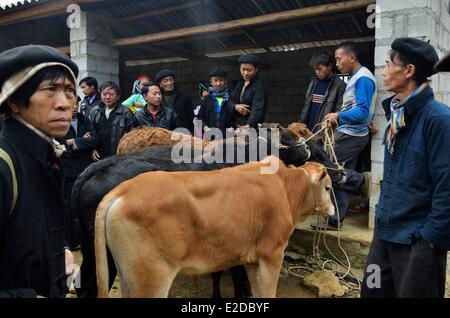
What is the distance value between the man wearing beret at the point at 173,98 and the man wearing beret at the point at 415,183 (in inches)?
156

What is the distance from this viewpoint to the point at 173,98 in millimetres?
5949

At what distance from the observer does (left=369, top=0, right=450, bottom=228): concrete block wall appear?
13.5 feet

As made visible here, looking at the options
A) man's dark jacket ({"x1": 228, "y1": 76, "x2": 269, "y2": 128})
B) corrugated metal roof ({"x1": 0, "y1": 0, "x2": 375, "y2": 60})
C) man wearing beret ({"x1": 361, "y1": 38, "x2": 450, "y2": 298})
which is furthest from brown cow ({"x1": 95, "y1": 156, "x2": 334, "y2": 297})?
corrugated metal roof ({"x1": 0, "y1": 0, "x2": 375, "y2": 60})

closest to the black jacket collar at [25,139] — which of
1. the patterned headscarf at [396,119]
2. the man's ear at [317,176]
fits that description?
the patterned headscarf at [396,119]

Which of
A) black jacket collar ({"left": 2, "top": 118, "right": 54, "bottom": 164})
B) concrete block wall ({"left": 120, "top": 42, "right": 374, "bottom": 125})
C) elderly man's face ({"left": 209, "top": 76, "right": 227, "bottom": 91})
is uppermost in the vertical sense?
concrete block wall ({"left": 120, "top": 42, "right": 374, "bottom": 125})

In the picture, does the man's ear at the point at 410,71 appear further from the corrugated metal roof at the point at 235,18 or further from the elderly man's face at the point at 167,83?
the corrugated metal roof at the point at 235,18

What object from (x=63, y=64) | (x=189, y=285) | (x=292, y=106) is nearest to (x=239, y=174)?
(x=63, y=64)

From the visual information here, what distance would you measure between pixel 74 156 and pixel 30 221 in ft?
13.7

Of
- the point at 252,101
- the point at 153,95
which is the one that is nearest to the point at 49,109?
the point at 153,95

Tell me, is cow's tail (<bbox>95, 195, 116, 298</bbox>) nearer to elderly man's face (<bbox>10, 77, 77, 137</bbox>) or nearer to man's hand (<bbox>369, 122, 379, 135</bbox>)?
elderly man's face (<bbox>10, 77, 77, 137</bbox>)

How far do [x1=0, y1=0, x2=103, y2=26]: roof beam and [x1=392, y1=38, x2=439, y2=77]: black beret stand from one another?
594 centimetres
